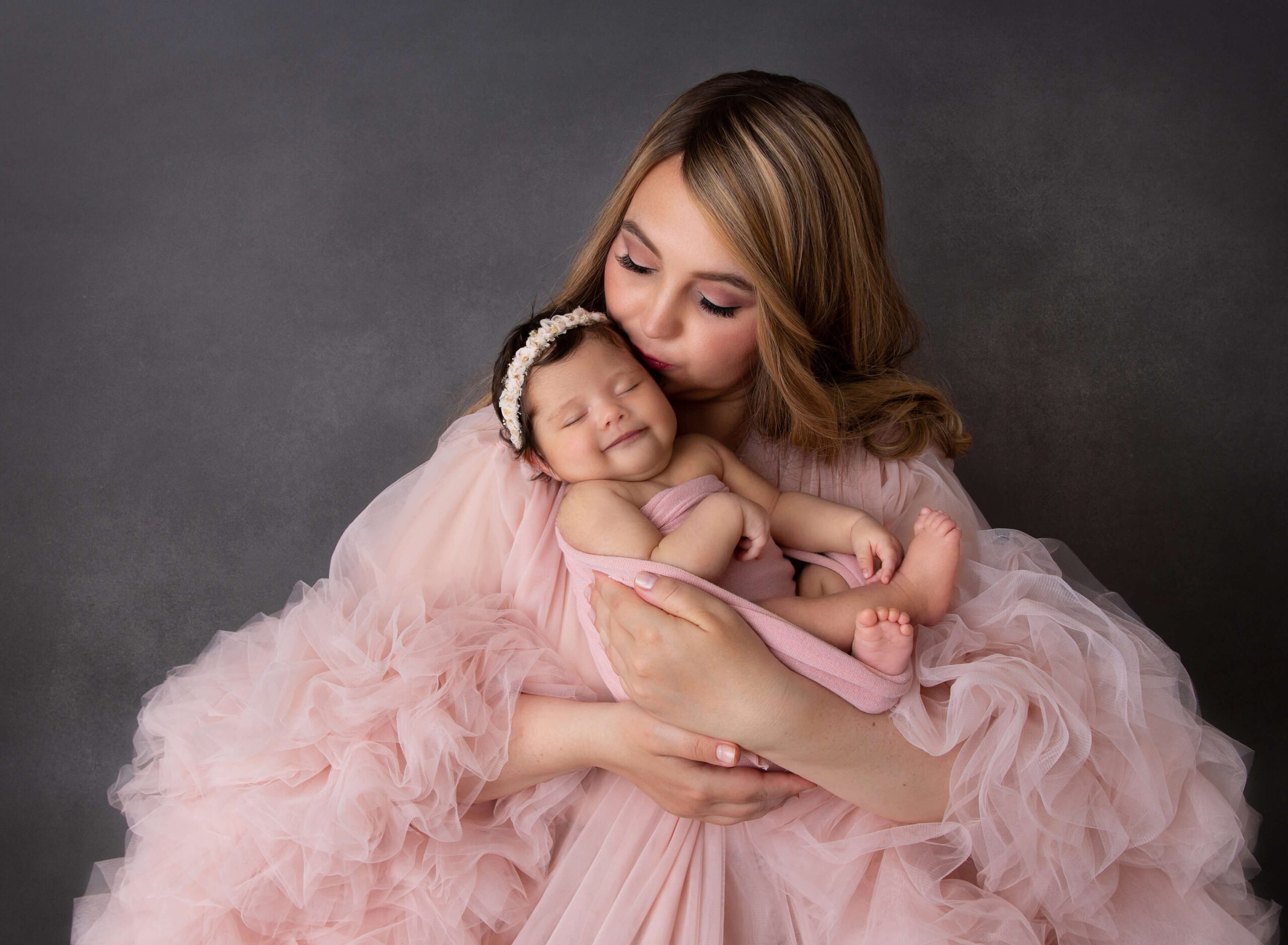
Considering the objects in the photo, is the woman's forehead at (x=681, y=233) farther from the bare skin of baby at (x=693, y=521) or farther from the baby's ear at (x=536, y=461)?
the baby's ear at (x=536, y=461)

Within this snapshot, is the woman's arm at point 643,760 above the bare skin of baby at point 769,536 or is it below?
below

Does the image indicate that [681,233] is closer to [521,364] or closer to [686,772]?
[521,364]

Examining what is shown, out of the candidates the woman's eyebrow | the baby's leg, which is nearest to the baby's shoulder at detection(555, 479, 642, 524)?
the baby's leg

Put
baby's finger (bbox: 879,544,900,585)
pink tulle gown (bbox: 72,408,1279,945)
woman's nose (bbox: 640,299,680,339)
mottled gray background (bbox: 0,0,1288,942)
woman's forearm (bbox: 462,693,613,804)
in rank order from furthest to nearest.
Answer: mottled gray background (bbox: 0,0,1288,942) < woman's nose (bbox: 640,299,680,339) < baby's finger (bbox: 879,544,900,585) < woman's forearm (bbox: 462,693,613,804) < pink tulle gown (bbox: 72,408,1279,945)

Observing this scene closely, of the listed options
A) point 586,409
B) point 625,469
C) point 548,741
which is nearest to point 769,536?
point 625,469

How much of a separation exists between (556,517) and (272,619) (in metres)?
0.60

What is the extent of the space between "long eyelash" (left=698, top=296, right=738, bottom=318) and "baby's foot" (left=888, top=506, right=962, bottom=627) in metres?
0.56

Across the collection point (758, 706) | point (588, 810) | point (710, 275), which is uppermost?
point (710, 275)

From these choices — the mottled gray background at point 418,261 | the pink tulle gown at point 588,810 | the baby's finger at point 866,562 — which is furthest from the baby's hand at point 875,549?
the mottled gray background at point 418,261

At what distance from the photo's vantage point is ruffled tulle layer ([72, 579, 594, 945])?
1.67 metres

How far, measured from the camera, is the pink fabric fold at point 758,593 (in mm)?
1687

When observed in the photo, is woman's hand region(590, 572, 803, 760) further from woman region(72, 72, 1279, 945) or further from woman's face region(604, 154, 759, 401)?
woman's face region(604, 154, 759, 401)

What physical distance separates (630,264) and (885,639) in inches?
34.6

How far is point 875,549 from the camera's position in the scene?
6.14 feet
